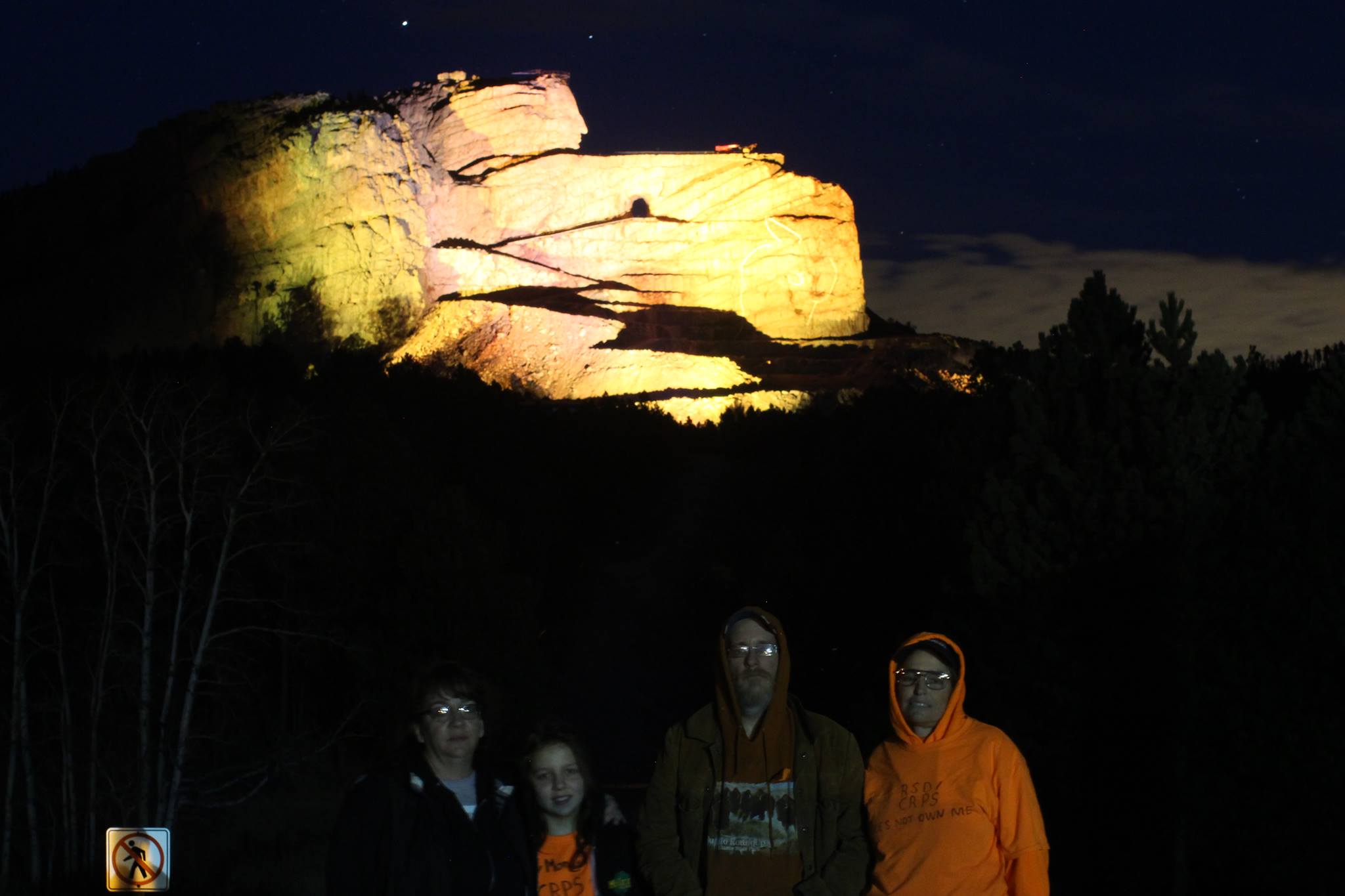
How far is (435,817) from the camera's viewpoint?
5.01 m

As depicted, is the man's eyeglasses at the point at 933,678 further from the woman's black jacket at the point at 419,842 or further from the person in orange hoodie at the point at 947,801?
the woman's black jacket at the point at 419,842

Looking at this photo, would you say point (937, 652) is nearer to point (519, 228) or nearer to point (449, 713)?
point (449, 713)

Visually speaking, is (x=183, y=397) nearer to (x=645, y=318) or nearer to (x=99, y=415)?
(x=99, y=415)

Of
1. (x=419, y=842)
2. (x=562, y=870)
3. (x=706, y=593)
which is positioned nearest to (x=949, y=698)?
(x=562, y=870)

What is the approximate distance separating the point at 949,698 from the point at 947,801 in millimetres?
391

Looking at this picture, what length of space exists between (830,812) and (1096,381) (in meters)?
12.5

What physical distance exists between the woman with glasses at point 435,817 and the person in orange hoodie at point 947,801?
4.88ft

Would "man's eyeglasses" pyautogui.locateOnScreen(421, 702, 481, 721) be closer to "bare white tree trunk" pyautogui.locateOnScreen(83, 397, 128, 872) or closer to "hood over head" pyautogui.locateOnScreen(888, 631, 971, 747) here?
"hood over head" pyautogui.locateOnScreen(888, 631, 971, 747)

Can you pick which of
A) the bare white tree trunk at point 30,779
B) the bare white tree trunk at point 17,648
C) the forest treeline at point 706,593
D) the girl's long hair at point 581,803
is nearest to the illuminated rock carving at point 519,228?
the forest treeline at point 706,593

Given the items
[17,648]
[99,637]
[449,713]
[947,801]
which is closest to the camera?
[449,713]

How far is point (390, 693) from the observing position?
22.1 m

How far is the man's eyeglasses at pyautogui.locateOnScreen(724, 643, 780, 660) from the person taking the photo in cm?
552

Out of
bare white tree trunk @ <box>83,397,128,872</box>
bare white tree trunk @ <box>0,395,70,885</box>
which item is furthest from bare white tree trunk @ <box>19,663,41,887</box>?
bare white tree trunk @ <box>83,397,128,872</box>

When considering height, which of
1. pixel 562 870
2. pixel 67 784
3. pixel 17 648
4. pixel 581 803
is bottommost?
pixel 562 870
